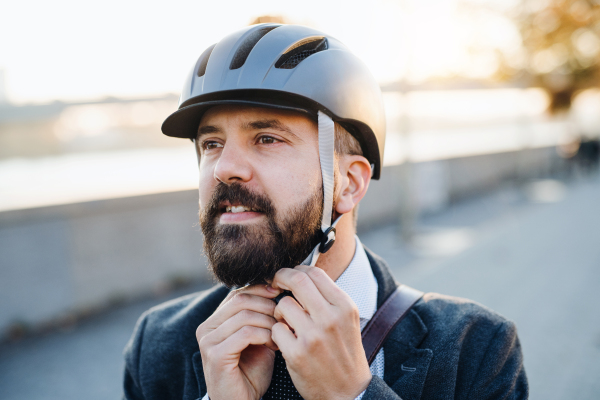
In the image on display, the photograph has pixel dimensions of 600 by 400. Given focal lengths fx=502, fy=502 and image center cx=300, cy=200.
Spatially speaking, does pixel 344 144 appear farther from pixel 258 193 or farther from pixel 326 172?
pixel 258 193

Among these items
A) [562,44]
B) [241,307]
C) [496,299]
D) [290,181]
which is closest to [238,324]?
[241,307]

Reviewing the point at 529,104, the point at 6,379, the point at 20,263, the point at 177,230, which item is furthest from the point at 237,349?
the point at 529,104

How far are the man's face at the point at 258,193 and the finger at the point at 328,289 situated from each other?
205 millimetres

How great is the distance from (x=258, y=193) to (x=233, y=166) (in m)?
0.15

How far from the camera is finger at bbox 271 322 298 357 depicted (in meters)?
1.71

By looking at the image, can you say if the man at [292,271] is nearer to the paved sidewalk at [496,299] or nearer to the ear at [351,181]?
the ear at [351,181]

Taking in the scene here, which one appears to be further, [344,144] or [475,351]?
[344,144]

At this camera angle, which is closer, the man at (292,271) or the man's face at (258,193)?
the man at (292,271)

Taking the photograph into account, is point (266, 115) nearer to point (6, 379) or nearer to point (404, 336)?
point (404, 336)

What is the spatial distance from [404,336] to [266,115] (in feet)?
3.57

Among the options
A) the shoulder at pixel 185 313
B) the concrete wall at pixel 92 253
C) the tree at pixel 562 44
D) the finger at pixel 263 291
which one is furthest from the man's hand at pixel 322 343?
the tree at pixel 562 44

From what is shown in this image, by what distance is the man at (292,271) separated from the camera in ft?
5.80

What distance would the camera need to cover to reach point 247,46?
2.28 m

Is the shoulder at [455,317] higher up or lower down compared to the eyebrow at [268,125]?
lower down
